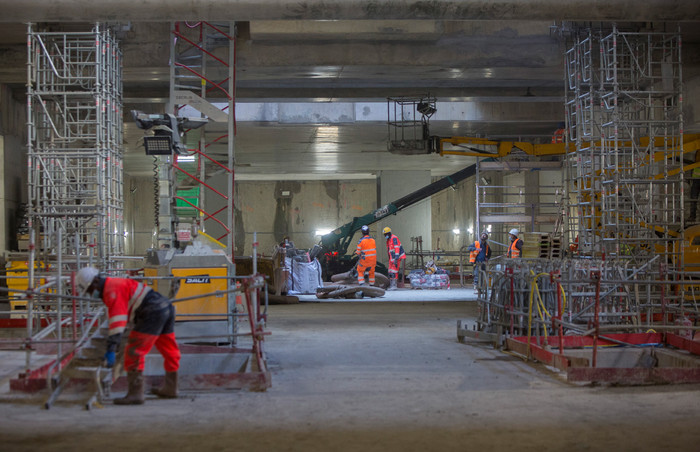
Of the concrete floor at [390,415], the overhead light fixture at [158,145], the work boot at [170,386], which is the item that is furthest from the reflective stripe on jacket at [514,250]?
the work boot at [170,386]

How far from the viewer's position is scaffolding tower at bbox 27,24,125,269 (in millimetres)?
15750

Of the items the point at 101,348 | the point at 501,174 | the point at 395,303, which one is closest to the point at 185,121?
the point at 101,348

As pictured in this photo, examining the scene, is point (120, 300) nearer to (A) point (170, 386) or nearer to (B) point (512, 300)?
(A) point (170, 386)

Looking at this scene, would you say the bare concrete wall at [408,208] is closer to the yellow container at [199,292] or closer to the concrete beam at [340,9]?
the yellow container at [199,292]

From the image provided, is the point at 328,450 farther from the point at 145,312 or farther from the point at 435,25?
the point at 435,25

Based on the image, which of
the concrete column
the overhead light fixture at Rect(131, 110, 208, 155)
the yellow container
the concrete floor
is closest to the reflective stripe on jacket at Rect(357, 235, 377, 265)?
the overhead light fixture at Rect(131, 110, 208, 155)

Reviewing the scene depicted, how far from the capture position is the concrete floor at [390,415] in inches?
264

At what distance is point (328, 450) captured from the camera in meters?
6.49

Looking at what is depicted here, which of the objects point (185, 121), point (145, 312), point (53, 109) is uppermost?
point (53, 109)

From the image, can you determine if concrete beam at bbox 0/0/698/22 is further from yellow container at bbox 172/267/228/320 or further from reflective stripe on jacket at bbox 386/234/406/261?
reflective stripe on jacket at bbox 386/234/406/261

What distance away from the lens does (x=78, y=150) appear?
15961mm

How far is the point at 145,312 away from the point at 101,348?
6.37 feet

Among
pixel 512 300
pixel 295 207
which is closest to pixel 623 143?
pixel 512 300

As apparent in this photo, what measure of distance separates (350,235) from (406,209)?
9410mm
